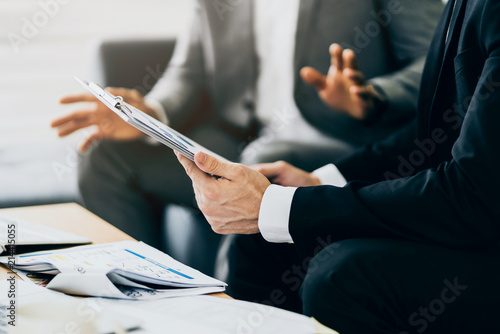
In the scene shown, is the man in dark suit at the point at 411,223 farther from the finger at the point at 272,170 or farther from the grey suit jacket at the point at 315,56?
the grey suit jacket at the point at 315,56

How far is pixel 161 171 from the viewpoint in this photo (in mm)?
1804

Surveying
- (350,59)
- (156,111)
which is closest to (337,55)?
(350,59)

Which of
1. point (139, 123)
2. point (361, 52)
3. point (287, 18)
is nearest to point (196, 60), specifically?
point (287, 18)

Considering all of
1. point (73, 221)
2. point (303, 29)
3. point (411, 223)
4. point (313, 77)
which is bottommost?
point (73, 221)

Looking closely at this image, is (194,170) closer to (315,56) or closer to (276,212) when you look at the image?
(276,212)

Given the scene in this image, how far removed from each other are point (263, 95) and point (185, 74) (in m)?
0.26

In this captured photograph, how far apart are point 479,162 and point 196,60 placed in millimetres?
1189

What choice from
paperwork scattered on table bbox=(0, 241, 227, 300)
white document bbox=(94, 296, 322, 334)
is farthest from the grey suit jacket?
white document bbox=(94, 296, 322, 334)

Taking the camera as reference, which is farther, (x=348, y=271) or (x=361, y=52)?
(x=361, y=52)

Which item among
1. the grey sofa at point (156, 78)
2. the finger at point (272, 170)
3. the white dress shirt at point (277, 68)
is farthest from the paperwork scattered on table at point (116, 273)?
the white dress shirt at point (277, 68)

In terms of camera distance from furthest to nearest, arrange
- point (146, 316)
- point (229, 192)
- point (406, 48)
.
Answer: point (406, 48)
point (229, 192)
point (146, 316)

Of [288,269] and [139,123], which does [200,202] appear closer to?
[139,123]

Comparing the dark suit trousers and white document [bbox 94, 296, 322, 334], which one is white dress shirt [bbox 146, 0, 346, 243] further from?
white document [bbox 94, 296, 322, 334]

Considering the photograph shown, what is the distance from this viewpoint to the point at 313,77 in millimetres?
1782
